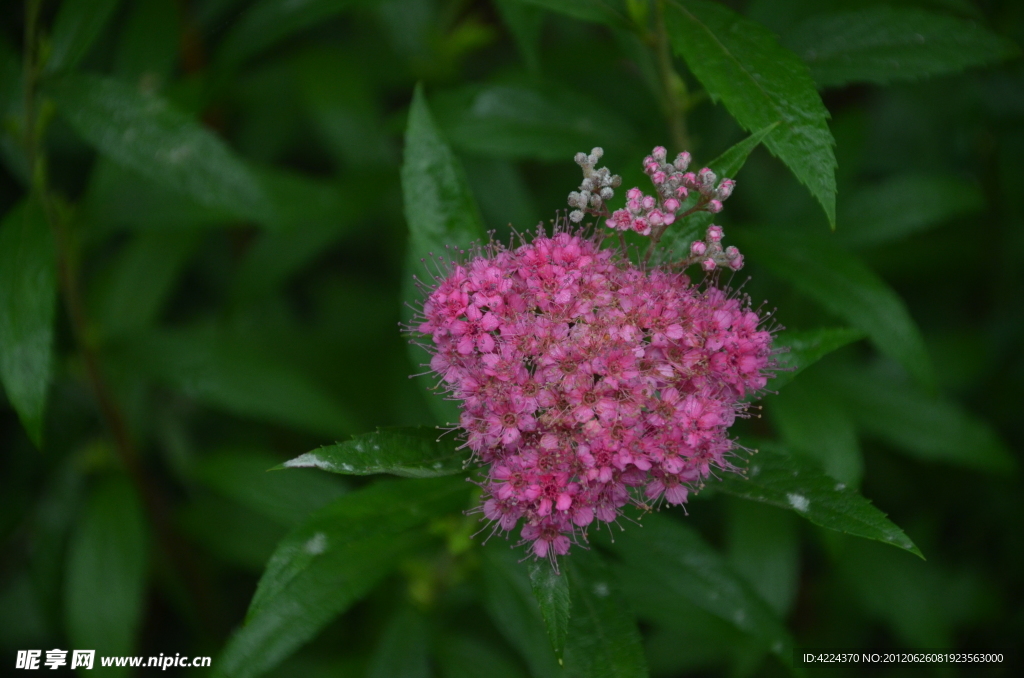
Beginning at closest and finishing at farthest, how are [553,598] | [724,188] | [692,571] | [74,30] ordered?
[553,598]
[724,188]
[692,571]
[74,30]

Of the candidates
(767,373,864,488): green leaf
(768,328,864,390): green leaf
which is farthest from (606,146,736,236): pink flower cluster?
(767,373,864,488): green leaf

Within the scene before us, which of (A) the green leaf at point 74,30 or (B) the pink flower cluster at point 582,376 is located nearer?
(B) the pink flower cluster at point 582,376

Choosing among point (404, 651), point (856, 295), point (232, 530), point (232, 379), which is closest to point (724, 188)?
point (856, 295)

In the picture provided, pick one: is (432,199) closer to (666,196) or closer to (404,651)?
(666,196)

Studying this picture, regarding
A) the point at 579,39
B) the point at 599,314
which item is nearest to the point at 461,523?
the point at 599,314

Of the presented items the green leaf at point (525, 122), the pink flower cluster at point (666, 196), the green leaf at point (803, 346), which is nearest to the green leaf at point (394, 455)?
the pink flower cluster at point (666, 196)

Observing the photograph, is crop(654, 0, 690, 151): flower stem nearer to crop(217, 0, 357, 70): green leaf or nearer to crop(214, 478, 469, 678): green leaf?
crop(217, 0, 357, 70): green leaf

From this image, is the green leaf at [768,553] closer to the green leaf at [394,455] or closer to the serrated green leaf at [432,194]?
the green leaf at [394,455]
